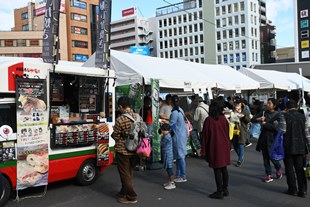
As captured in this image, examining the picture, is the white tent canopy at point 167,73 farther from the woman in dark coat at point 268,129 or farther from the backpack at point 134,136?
the backpack at point 134,136

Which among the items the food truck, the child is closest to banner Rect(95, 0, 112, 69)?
the food truck

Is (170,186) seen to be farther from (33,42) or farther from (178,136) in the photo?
(33,42)

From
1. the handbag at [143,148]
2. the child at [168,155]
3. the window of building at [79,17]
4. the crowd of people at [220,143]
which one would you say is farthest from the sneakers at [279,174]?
the window of building at [79,17]

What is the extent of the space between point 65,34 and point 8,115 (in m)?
83.5

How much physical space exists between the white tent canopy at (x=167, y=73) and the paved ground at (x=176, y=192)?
301 cm

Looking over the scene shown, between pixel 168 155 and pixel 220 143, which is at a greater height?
pixel 220 143

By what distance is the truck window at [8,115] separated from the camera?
5.59 metres

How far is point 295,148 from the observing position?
6.01 meters

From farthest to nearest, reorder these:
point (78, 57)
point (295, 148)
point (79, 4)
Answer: point (79, 4)
point (78, 57)
point (295, 148)

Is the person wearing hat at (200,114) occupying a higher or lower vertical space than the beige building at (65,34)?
lower

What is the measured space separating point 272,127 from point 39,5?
97825 millimetres

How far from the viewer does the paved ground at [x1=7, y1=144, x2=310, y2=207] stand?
5.80 m

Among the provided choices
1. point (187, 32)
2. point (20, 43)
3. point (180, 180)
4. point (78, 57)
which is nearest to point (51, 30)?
point (180, 180)

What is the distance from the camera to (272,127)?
6.60m
